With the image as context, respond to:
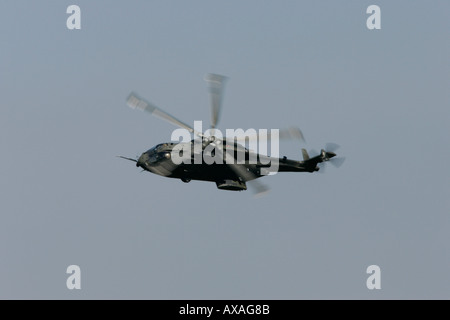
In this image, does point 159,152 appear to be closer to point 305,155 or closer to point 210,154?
point 210,154

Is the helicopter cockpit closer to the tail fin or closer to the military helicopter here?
the military helicopter

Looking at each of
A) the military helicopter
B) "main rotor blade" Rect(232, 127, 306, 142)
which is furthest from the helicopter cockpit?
"main rotor blade" Rect(232, 127, 306, 142)

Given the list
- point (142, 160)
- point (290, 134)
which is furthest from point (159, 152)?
point (290, 134)

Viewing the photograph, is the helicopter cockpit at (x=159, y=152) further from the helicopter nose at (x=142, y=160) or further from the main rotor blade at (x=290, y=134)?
the main rotor blade at (x=290, y=134)

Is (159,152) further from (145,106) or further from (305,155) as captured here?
(305,155)

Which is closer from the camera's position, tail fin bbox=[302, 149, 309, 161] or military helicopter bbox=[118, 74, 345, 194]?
military helicopter bbox=[118, 74, 345, 194]

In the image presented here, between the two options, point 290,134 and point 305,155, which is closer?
point 290,134

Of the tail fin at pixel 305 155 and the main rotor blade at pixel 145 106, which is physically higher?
the main rotor blade at pixel 145 106

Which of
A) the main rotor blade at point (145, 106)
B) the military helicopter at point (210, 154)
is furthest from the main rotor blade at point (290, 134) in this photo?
the main rotor blade at point (145, 106)

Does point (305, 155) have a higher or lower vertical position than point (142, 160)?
higher
